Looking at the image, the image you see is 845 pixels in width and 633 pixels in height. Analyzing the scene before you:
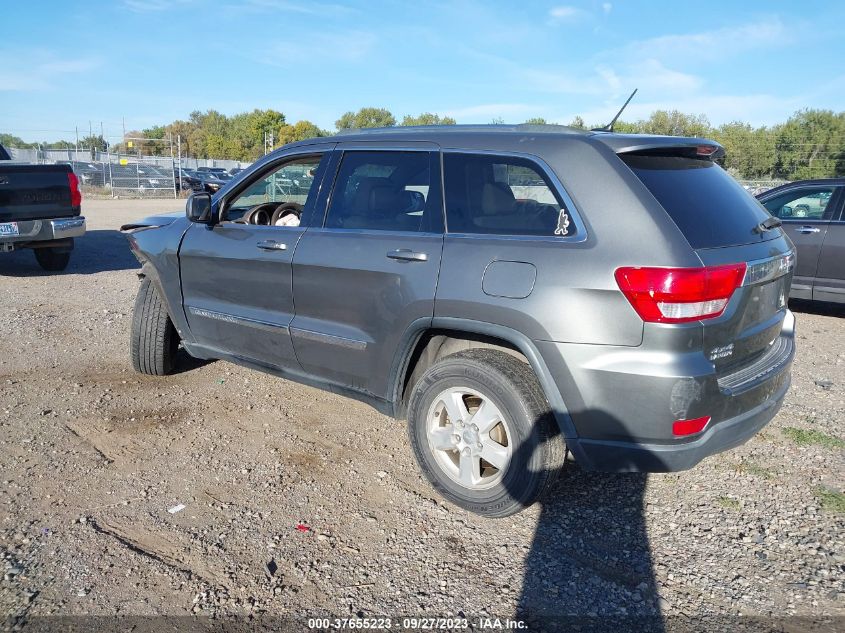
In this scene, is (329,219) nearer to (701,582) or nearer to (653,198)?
(653,198)

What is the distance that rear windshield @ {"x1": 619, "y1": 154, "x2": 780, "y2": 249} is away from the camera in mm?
2869

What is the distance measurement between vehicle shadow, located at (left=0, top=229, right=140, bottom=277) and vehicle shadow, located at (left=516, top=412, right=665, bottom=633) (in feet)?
28.6

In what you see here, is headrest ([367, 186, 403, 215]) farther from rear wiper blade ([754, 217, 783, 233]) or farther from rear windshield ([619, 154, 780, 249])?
rear wiper blade ([754, 217, 783, 233])

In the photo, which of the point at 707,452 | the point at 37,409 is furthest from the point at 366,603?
the point at 37,409

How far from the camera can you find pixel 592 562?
9.56 ft

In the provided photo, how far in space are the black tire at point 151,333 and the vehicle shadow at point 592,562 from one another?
10.2 feet

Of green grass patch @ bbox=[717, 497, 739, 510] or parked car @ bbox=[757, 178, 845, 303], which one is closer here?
green grass patch @ bbox=[717, 497, 739, 510]

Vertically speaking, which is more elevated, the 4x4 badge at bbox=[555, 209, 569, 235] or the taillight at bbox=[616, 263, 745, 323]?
the 4x4 badge at bbox=[555, 209, 569, 235]

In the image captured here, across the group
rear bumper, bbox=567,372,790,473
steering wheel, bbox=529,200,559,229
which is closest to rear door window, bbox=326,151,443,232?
steering wheel, bbox=529,200,559,229

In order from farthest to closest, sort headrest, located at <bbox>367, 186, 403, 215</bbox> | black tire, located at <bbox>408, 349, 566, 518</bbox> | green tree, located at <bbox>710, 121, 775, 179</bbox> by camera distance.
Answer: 1. green tree, located at <bbox>710, 121, 775, 179</bbox>
2. headrest, located at <bbox>367, 186, 403, 215</bbox>
3. black tire, located at <bbox>408, 349, 566, 518</bbox>

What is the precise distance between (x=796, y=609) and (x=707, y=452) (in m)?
0.67

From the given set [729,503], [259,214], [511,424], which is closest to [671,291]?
[511,424]

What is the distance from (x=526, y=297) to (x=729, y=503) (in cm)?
164

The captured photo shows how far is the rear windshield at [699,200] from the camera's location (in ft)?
9.41
